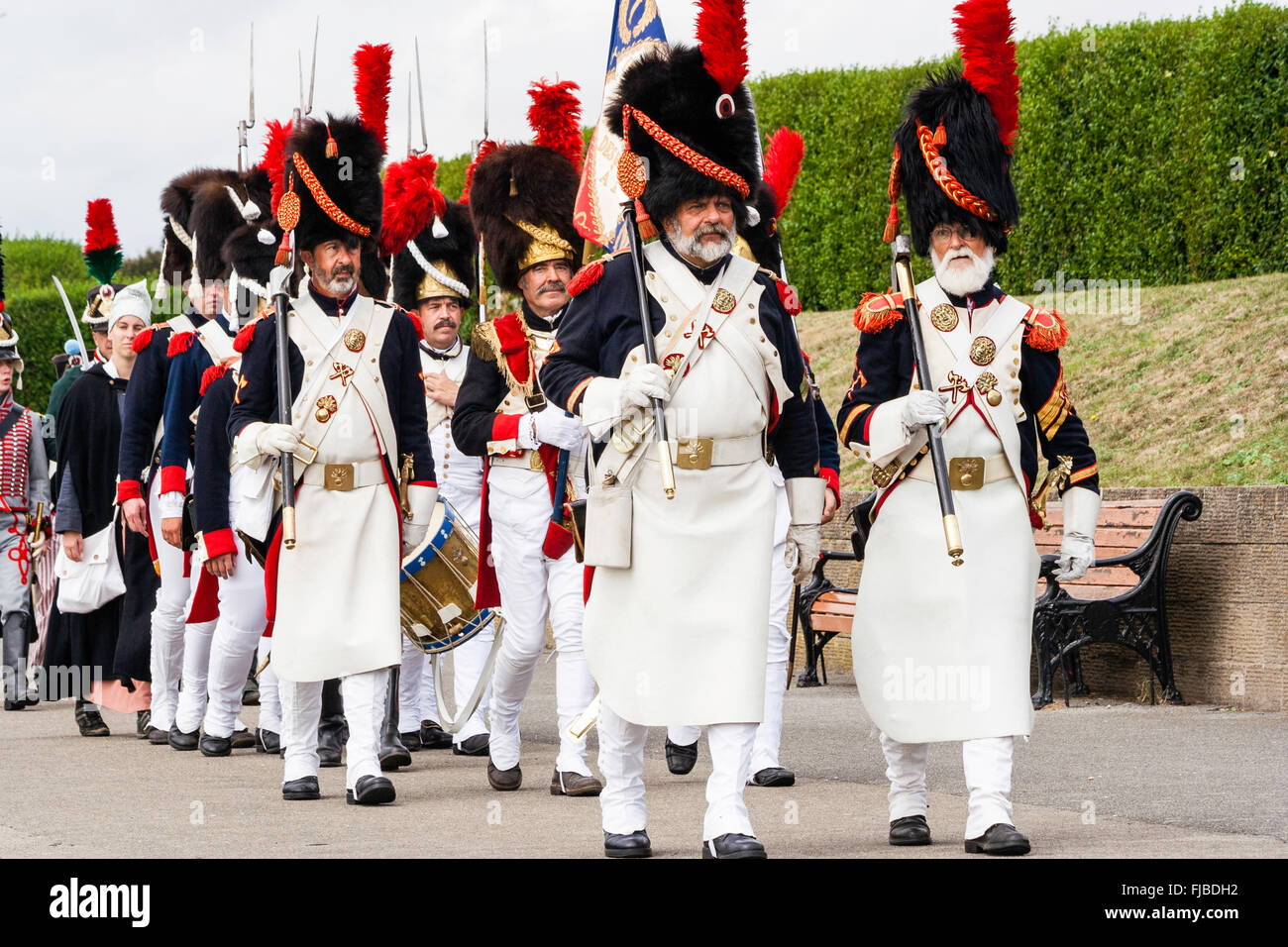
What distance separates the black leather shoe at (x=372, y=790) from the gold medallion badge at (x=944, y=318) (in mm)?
2778

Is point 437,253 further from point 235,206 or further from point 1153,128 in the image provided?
point 1153,128

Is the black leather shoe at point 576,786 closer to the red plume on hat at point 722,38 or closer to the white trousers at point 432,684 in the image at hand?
the white trousers at point 432,684

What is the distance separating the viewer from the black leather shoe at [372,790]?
7.81m

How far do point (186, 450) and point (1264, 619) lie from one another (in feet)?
17.4

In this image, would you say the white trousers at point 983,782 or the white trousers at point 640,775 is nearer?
the white trousers at point 640,775

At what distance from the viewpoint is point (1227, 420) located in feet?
41.0

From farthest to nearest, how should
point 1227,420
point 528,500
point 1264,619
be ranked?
point 1227,420, point 1264,619, point 528,500

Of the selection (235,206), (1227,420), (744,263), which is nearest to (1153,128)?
(1227,420)

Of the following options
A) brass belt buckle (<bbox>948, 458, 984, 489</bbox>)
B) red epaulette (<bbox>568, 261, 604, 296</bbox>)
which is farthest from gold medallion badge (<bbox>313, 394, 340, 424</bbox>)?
brass belt buckle (<bbox>948, 458, 984, 489</bbox>)

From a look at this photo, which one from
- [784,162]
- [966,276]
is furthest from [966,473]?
[784,162]

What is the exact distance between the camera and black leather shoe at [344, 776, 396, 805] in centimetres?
781

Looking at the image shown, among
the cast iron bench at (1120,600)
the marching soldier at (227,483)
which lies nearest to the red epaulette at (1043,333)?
the marching soldier at (227,483)

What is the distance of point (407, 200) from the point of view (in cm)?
985

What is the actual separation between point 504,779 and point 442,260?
10.3ft
